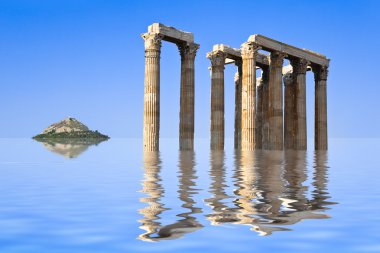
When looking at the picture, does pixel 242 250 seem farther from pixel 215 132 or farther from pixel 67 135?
pixel 67 135

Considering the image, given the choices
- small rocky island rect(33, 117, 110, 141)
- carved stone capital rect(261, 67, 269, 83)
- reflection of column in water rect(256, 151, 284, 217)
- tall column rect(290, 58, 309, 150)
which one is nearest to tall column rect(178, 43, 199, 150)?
tall column rect(290, 58, 309, 150)

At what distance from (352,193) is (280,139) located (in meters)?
40.4

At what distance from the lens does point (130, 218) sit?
32.4 ft

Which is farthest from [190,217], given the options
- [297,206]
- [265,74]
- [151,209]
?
[265,74]

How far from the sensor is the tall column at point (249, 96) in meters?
50.5

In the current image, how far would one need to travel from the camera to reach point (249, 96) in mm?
50594

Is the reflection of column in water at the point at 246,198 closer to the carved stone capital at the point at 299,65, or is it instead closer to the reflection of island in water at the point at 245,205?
the reflection of island in water at the point at 245,205

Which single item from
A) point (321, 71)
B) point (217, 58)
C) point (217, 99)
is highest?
point (217, 58)

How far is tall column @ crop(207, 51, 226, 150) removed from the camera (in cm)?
5562

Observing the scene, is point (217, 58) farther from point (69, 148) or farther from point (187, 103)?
point (69, 148)

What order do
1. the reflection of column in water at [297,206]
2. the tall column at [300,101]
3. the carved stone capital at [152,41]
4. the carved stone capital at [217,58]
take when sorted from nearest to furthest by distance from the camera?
1. the reflection of column in water at [297,206]
2. the carved stone capital at [152,41]
3. the carved stone capital at [217,58]
4. the tall column at [300,101]

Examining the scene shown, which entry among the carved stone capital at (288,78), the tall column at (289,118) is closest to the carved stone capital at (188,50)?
the tall column at (289,118)

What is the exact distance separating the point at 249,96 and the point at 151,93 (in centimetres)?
1020

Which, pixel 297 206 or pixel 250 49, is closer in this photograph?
pixel 297 206
